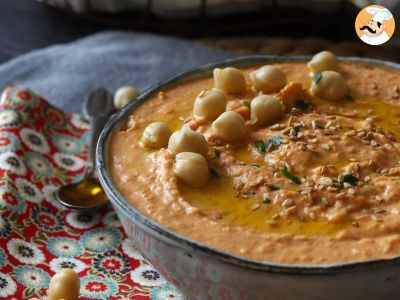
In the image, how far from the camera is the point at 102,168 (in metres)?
1.83

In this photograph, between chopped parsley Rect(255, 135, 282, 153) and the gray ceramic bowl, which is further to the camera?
chopped parsley Rect(255, 135, 282, 153)

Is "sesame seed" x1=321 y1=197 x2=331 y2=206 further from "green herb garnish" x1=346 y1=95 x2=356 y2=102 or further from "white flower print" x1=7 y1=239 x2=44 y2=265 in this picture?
"white flower print" x1=7 y1=239 x2=44 y2=265

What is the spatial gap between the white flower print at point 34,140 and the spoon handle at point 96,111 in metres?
0.17

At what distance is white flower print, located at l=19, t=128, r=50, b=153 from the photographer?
8.35 feet

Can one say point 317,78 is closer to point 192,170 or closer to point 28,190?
point 192,170

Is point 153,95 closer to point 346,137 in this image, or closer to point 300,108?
point 300,108

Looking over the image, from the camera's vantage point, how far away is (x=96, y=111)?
281cm

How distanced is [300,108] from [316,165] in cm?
32

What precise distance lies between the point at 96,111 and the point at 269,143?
1142 millimetres

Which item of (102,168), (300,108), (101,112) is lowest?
(101,112)

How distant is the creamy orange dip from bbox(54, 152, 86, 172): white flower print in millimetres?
582

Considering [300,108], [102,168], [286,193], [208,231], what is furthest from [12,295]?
[300,108]

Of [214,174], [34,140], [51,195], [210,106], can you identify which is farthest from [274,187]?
[34,140]

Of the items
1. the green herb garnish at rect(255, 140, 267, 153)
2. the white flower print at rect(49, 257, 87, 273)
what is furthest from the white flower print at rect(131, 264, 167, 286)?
the green herb garnish at rect(255, 140, 267, 153)
